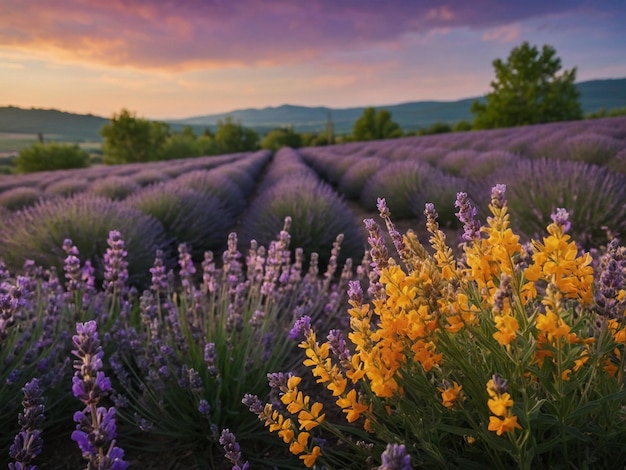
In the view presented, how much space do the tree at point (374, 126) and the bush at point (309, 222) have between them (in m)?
50.8

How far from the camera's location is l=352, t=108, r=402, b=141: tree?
5462 centimetres

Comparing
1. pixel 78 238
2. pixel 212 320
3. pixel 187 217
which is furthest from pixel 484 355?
pixel 187 217

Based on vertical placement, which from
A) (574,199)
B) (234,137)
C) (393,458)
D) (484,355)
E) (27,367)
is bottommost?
(234,137)

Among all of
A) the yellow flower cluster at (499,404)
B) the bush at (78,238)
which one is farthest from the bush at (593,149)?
the yellow flower cluster at (499,404)

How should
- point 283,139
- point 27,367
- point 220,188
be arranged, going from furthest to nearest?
1. point 283,139
2. point 220,188
3. point 27,367

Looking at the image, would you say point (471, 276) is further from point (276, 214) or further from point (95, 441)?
point (276, 214)

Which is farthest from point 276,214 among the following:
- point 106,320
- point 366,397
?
point 366,397

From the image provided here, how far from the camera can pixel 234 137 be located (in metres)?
64.2

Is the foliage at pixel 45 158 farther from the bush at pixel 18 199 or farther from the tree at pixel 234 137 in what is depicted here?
the bush at pixel 18 199

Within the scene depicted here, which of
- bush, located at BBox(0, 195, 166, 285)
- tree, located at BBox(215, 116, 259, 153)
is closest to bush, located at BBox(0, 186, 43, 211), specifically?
bush, located at BBox(0, 195, 166, 285)

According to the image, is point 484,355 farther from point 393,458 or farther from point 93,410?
point 93,410

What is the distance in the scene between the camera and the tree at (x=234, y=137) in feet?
207

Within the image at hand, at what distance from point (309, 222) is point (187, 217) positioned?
1635 millimetres

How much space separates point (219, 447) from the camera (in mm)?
1929
